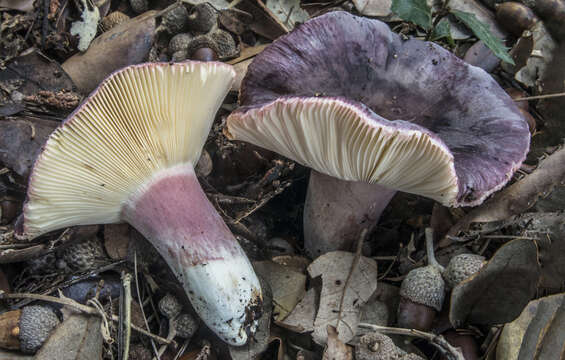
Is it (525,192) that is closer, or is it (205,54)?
(525,192)

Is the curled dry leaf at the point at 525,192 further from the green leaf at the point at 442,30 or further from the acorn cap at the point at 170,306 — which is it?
the acorn cap at the point at 170,306

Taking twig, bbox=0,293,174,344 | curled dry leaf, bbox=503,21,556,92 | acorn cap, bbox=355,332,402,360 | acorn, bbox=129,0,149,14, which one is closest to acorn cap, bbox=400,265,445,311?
acorn cap, bbox=355,332,402,360

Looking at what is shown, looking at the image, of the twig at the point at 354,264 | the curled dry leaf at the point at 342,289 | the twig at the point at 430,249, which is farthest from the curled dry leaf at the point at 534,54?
the curled dry leaf at the point at 342,289

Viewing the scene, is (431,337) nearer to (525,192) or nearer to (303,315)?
(303,315)

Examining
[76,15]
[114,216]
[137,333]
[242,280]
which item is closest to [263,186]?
[242,280]

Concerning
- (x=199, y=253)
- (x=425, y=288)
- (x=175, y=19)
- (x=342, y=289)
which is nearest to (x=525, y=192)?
(x=425, y=288)

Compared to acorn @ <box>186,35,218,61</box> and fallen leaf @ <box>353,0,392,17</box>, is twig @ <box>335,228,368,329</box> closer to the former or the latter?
acorn @ <box>186,35,218,61</box>

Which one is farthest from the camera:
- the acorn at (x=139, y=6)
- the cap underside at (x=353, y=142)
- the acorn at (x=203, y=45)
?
the acorn at (x=139, y=6)
